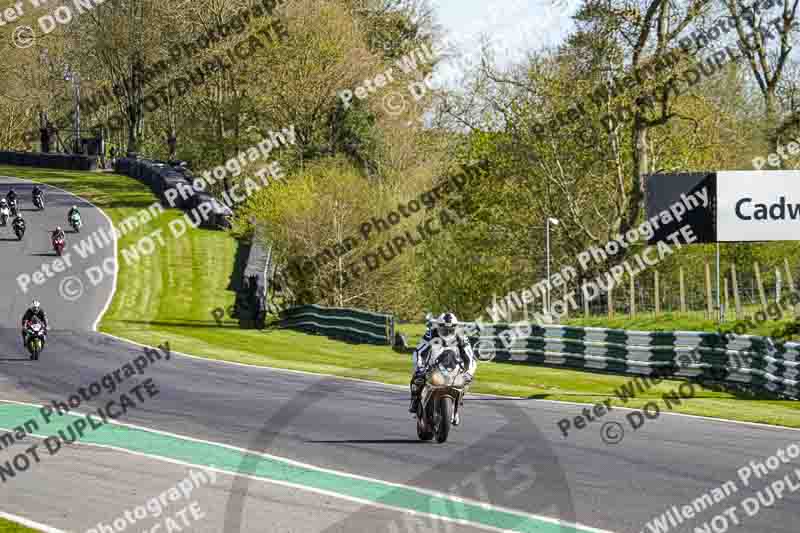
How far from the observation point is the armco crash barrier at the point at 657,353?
22641 mm

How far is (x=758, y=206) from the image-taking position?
30.2m

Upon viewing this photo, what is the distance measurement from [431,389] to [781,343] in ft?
33.0

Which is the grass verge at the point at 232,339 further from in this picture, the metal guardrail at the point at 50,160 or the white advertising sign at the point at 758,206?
the metal guardrail at the point at 50,160

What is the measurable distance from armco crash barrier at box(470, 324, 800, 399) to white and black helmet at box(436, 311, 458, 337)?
9.51 metres

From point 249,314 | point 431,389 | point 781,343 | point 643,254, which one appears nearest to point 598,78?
point 643,254

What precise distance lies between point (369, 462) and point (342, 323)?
21.3 metres

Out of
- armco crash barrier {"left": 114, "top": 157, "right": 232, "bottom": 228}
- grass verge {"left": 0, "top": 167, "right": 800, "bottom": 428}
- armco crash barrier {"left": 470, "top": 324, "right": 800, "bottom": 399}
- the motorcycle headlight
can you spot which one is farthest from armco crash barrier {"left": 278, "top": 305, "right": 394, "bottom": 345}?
the motorcycle headlight

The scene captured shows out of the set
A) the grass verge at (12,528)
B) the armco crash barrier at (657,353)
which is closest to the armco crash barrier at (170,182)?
the armco crash barrier at (657,353)

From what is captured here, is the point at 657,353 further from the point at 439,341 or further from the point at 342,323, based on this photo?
the point at 439,341

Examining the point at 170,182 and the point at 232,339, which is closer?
the point at 232,339

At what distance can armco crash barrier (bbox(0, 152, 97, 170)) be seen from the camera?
74.5 m

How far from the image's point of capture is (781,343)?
22.0 metres

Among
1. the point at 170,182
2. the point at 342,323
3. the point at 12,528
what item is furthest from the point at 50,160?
the point at 12,528

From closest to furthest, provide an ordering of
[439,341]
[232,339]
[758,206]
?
1. [439,341]
2. [758,206]
3. [232,339]
